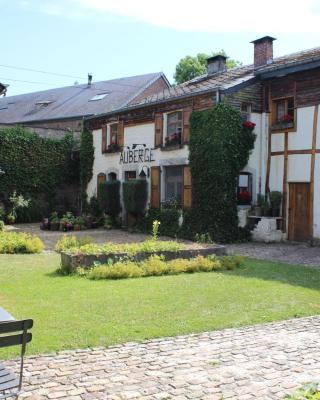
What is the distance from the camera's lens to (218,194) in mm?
16109

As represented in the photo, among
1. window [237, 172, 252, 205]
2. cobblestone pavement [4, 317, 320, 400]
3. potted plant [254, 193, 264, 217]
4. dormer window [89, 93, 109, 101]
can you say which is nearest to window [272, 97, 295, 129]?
window [237, 172, 252, 205]

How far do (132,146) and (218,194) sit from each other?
594 cm

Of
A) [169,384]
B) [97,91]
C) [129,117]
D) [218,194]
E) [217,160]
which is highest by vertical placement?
[97,91]

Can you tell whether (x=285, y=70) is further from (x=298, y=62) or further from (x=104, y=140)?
(x=104, y=140)

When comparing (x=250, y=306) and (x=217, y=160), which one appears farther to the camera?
(x=217, y=160)

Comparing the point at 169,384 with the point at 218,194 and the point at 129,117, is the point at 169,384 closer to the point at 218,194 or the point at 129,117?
the point at 218,194

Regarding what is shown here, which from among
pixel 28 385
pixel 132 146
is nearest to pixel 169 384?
pixel 28 385

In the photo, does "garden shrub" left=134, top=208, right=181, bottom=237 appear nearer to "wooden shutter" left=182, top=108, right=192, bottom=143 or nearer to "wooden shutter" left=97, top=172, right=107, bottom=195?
"wooden shutter" left=182, top=108, right=192, bottom=143

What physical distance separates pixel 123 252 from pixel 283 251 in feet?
19.1

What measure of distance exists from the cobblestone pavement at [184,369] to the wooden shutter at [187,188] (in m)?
11.7

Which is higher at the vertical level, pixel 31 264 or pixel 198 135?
pixel 198 135

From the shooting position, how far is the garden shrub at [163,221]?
58.4ft

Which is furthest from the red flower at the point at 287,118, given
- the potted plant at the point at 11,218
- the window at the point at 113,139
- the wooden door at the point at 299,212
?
the potted plant at the point at 11,218

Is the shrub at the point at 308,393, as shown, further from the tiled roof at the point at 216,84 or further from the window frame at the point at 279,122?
the tiled roof at the point at 216,84
